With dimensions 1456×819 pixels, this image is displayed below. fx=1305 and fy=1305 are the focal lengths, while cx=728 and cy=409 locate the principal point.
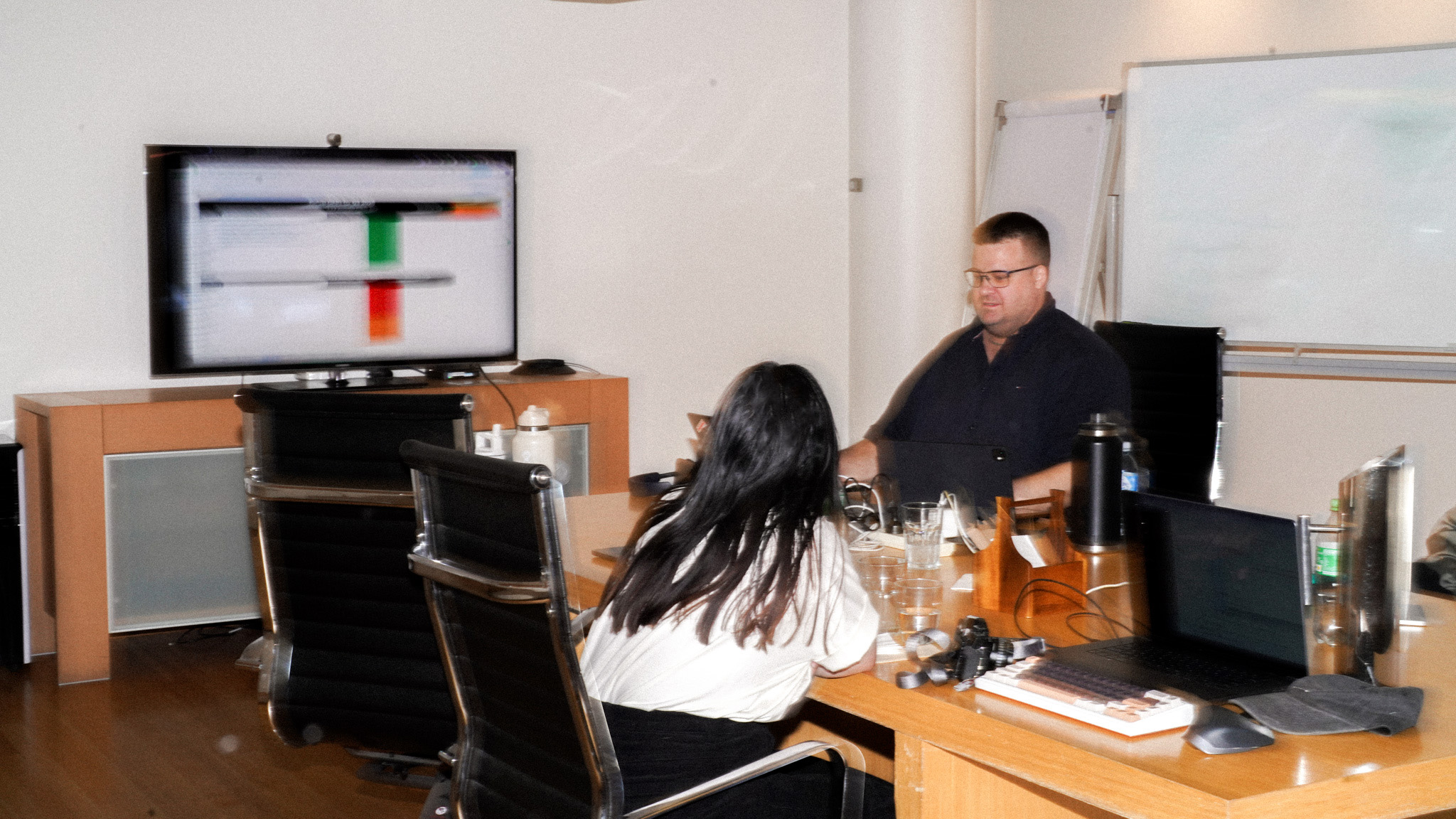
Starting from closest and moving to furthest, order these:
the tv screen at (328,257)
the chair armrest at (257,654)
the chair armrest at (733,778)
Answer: the chair armrest at (733,778) → the chair armrest at (257,654) → the tv screen at (328,257)

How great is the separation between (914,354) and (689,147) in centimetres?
Answer: 131

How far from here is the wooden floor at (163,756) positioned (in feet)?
9.82

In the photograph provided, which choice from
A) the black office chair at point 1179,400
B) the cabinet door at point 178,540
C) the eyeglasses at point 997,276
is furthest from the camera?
A: the cabinet door at point 178,540

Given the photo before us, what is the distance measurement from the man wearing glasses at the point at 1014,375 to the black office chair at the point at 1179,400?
499 mm

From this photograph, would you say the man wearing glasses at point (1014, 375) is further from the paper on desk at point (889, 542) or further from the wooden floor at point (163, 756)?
the wooden floor at point (163, 756)

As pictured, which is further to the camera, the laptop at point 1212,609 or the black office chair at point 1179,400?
the black office chair at point 1179,400

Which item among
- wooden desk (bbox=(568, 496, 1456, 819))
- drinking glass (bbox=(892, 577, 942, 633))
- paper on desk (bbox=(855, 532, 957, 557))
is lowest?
wooden desk (bbox=(568, 496, 1456, 819))

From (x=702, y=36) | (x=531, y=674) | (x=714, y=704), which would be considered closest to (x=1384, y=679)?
(x=714, y=704)

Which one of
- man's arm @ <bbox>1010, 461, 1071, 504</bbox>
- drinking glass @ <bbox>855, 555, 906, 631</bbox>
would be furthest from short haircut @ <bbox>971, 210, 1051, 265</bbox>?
drinking glass @ <bbox>855, 555, 906, 631</bbox>

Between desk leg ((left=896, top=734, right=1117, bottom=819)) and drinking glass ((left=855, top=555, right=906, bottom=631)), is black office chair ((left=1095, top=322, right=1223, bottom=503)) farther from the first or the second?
desk leg ((left=896, top=734, right=1117, bottom=819))

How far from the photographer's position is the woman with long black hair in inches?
69.2

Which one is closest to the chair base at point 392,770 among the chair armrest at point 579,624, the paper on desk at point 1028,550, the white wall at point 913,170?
the chair armrest at point 579,624

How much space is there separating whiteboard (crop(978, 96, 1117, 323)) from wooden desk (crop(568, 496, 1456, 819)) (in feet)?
9.94

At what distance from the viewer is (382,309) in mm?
4734
